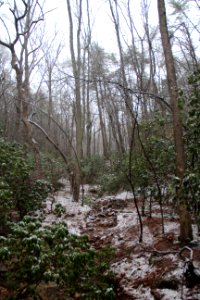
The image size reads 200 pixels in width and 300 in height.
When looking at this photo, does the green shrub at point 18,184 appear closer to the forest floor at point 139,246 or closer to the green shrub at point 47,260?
the forest floor at point 139,246

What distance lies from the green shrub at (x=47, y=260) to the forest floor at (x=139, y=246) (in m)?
1.12

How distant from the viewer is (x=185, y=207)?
253 inches

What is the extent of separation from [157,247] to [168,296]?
5.98 ft

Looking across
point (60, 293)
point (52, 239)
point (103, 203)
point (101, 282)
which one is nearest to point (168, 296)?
point (101, 282)

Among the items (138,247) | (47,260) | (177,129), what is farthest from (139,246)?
(47,260)

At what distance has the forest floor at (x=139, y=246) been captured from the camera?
17.7ft

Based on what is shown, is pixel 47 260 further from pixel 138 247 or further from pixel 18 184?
pixel 18 184

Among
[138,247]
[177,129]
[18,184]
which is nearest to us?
[177,129]

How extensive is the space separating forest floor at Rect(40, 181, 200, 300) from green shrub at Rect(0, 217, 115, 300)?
112 centimetres

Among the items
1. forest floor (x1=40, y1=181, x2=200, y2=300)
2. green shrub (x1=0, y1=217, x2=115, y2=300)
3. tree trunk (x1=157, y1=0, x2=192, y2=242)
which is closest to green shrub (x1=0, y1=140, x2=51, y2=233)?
forest floor (x1=40, y1=181, x2=200, y2=300)

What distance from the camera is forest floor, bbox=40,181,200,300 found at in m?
5.39

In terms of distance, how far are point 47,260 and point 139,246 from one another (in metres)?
3.61

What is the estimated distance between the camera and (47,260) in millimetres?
4051

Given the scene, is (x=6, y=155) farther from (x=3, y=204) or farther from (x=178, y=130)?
(x=178, y=130)
